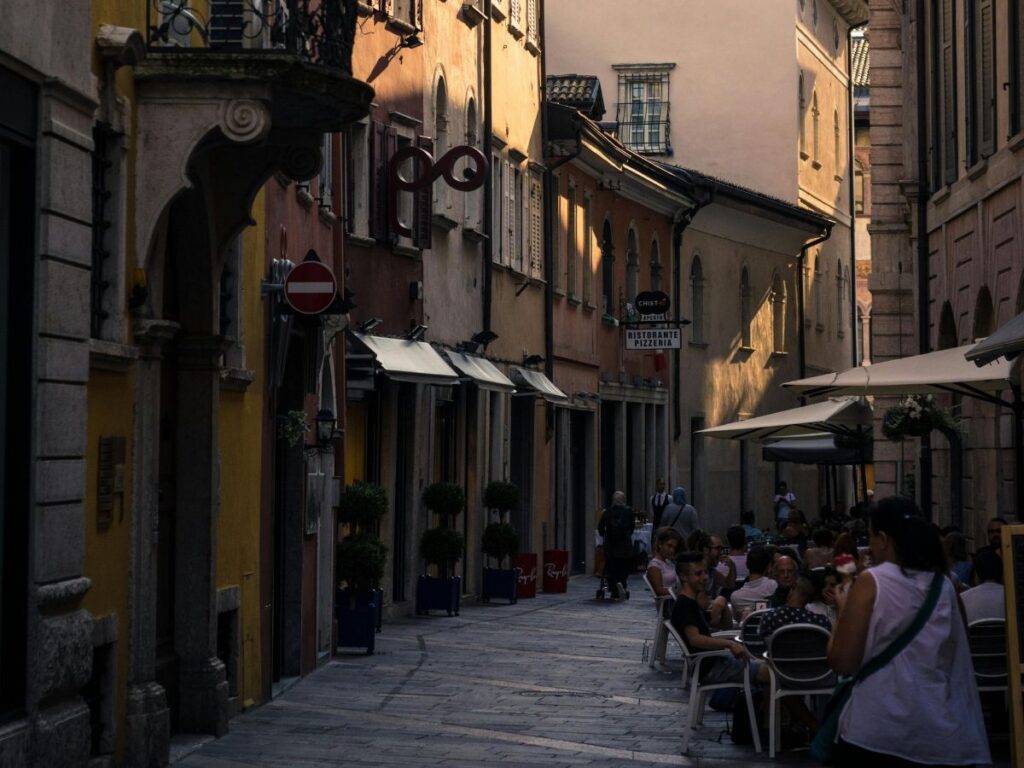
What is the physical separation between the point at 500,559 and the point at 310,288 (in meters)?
13.2

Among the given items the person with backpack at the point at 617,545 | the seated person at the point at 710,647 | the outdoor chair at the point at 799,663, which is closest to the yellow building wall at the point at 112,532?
the outdoor chair at the point at 799,663

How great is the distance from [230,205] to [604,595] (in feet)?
59.5

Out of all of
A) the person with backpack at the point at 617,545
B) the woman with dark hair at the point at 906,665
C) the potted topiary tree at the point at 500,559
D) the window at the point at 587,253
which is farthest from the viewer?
the window at the point at 587,253

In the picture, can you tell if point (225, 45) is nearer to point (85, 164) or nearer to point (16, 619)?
point (85, 164)

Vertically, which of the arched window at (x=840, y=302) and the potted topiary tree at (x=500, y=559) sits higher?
the arched window at (x=840, y=302)

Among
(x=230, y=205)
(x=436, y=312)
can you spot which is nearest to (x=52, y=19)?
(x=230, y=205)

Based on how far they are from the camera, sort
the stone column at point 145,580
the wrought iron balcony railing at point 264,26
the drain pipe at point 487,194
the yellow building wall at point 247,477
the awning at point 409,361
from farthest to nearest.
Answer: the drain pipe at point 487,194
the awning at point 409,361
the yellow building wall at point 247,477
the wrought iron balcony railing at point 264,26
the stone column at point 145,580

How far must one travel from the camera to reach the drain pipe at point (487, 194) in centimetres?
2983

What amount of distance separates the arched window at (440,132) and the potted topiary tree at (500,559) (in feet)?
13.4

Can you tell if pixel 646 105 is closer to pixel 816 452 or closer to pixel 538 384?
pixel 816 452

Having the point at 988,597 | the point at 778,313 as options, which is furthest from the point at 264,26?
the point at 778,313

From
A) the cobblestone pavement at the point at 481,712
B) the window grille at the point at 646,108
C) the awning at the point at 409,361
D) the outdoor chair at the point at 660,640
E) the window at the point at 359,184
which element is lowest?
the cobblestone pavement at the point at 481,712

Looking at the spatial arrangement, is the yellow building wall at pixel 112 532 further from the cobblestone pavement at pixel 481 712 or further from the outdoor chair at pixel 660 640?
the outdoor chair at pixel 660 640

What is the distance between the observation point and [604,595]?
103 ft
